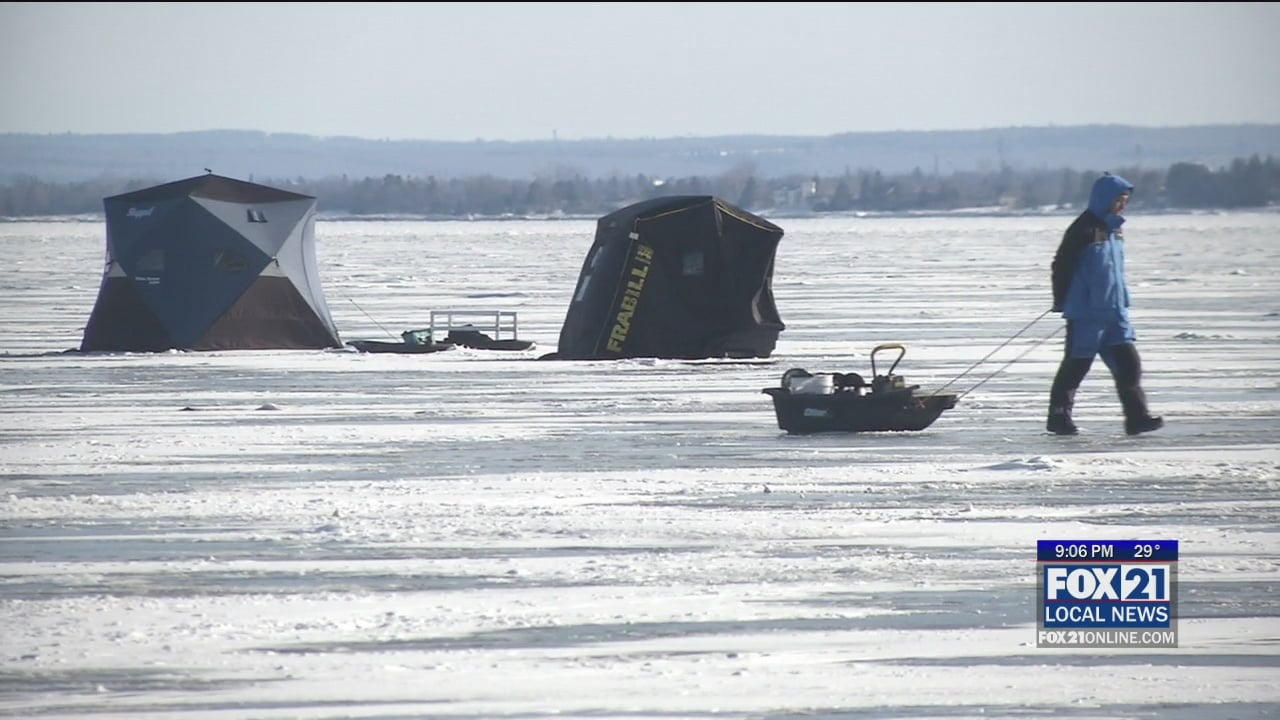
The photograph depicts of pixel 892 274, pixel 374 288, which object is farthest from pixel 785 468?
pixel 892 274

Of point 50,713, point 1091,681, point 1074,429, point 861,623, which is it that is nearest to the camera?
point 50,713

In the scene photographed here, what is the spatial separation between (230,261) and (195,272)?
0.44 m

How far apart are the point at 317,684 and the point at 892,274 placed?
40.0 meters

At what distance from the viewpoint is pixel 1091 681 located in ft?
24.8

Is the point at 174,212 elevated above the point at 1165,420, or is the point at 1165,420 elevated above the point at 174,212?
the point at 174,212

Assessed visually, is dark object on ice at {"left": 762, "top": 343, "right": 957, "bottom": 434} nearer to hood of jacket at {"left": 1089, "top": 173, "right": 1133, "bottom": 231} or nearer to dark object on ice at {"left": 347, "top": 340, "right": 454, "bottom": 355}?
hood of jacket at {"left": 1089, "top": 173, "right": 1133, "bottom": 231}

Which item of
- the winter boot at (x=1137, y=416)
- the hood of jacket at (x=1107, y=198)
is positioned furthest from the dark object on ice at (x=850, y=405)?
the hood of jacket at (x=1107, y=198)

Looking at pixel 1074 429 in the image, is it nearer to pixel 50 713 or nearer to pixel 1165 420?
pixel 1165 420

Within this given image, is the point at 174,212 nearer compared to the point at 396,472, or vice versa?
the point at 396,472

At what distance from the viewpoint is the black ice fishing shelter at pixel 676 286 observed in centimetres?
2216

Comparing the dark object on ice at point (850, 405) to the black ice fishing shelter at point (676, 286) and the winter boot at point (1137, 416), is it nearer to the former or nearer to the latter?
the winter boot at point (1137, 416)

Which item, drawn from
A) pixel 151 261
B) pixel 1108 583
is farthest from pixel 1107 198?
pixel 151 261
